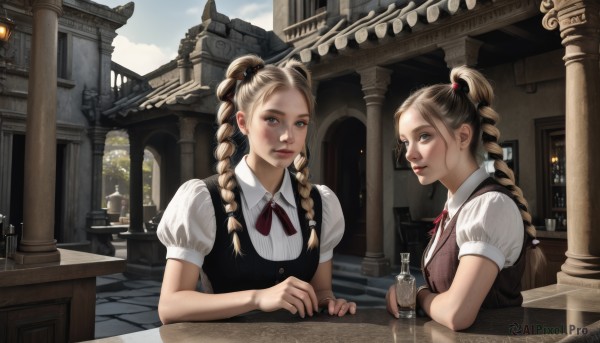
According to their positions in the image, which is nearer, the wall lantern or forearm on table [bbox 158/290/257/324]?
forearm on table [bbox 158/290/257/324]

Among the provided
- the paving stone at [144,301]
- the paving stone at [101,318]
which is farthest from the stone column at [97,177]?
the paving stone at [101,318]

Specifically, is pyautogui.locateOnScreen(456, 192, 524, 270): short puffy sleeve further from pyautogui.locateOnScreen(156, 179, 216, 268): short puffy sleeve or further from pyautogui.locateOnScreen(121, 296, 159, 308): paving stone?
pyautogui.locateOnScreen(121, 296, 159, 308): paving stone

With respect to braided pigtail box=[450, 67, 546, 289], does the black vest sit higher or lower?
lower

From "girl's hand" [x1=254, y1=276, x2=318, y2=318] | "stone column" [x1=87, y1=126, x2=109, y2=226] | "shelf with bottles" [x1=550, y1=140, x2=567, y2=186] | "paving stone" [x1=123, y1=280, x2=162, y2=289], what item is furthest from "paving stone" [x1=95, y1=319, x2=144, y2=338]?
"shelf with bottles" [x1=550, y1=140, x2=567, y2=186]

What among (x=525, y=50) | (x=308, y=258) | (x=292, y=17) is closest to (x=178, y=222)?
(x=308, y=258)

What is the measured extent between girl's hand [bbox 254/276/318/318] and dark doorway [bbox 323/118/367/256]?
314 inches

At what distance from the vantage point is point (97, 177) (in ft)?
37.6

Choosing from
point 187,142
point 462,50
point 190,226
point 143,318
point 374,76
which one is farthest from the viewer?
point 187,142

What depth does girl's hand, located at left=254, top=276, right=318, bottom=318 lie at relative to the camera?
1.40 meters

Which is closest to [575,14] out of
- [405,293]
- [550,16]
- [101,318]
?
[550,16]

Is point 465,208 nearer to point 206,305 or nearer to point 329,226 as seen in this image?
point 329,226

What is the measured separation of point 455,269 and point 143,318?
18.6 ft

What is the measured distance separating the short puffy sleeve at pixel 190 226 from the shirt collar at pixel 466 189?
2.91ft

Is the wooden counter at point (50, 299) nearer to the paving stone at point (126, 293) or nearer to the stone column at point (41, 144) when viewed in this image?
the stone column at point (41, 144)
